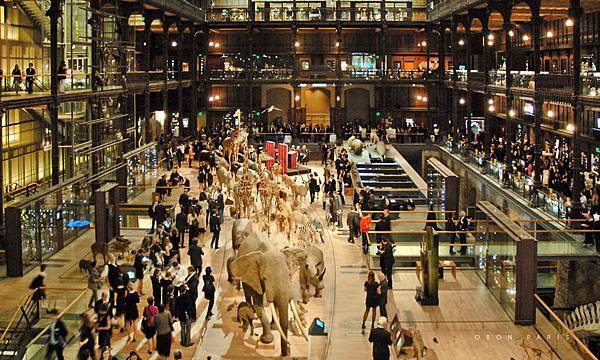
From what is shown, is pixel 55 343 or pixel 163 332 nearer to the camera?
pixel 55 343

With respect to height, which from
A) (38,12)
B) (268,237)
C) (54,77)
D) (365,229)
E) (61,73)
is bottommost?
(365,229)

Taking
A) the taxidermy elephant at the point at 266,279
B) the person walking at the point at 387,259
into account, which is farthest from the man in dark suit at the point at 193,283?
the person walking at the point at 387,259

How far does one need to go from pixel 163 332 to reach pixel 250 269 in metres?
2.27

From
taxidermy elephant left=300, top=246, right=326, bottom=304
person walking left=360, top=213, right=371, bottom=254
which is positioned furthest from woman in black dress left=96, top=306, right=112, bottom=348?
person walking left=360, top=213, right=371, bottom=254

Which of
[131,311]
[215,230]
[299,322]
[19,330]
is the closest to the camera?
[19,330]

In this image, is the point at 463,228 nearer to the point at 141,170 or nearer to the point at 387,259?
the point at 387,259

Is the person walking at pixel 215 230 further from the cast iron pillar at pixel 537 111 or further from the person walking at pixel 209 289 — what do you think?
the cast iron pillar at pixel 537 111

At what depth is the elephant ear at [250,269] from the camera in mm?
16656

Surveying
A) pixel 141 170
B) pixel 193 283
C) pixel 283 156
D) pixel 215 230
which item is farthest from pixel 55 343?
pixel 283 156

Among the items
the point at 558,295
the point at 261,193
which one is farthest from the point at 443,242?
the point at 261,193

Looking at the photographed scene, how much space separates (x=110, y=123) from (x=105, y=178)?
2.78 m

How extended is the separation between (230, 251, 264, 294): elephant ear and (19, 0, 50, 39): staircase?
1840 centimetres

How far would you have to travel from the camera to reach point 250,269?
657 inches

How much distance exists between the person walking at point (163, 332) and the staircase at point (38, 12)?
1897 cm
